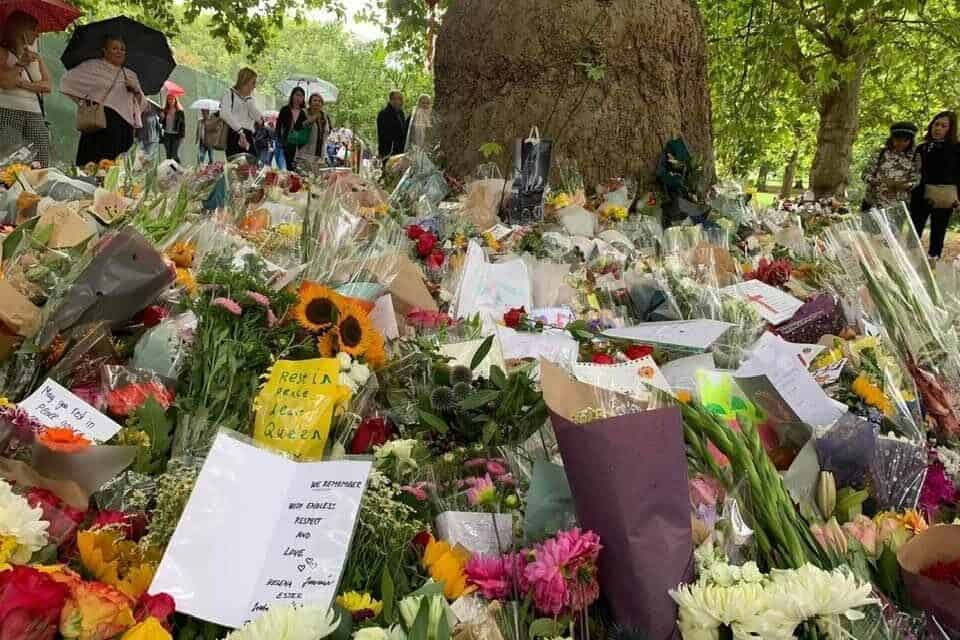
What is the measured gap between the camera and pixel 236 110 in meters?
7.43

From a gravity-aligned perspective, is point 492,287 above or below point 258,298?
below

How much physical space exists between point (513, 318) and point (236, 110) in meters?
6.12

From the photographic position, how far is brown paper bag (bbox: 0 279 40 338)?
1499 millimetres

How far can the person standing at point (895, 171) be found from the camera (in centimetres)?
686

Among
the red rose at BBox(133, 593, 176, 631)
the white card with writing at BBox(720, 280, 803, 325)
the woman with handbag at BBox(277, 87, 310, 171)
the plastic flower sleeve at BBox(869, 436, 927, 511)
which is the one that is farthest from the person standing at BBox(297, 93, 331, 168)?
the red rose at BBox(133, 593, 176, 631)

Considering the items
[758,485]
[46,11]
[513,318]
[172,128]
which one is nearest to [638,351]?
[513,318]

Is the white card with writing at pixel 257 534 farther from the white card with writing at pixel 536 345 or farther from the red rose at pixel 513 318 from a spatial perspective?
the red rose at pixel 513 318

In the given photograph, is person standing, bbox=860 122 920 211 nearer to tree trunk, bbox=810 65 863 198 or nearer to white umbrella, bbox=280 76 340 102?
tree trunk, bbox=810 65 863 198

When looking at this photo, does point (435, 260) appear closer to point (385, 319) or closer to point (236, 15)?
point (385, 319)

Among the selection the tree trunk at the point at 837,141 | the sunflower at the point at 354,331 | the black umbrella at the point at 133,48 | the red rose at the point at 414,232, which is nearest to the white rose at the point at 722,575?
the sunflower at the point at 354,331

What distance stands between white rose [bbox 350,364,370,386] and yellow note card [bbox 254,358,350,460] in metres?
0.07

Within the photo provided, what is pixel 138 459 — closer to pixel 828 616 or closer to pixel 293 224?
pixel 828 616

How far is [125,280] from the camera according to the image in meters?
1.59

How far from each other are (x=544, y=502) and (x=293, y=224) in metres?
2.01
